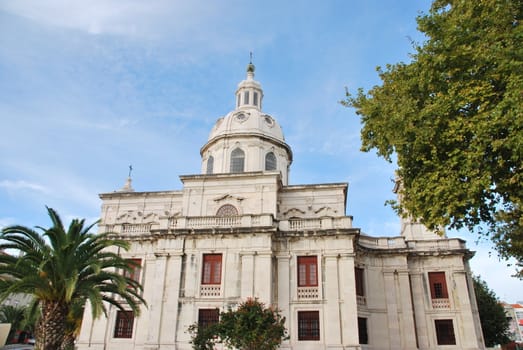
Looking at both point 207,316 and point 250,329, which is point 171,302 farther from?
point 250,329

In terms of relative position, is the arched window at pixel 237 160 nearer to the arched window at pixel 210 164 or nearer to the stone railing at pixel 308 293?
the arched window at pixel 210 164

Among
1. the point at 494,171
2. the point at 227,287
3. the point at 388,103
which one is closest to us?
the point at 494,171

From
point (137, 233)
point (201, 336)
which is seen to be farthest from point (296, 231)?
point (137, 233)

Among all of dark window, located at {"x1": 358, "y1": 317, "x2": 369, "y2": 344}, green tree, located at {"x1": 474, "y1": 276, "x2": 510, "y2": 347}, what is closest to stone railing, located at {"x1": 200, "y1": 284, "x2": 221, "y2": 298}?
dark window, located at {"x1": 358, "y1": 317, "x2": 369, "y2": 344}

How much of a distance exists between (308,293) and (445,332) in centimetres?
1023

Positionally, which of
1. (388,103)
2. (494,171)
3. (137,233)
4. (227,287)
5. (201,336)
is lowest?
(201,336)

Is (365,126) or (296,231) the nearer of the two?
(365,126)

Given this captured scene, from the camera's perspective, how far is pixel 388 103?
16.0 metres

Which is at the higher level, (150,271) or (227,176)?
(227,176)

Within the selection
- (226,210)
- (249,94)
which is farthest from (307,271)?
(249,94)

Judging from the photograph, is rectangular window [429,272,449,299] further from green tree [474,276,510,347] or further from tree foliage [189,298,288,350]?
tree foliage [189,298,288,350]

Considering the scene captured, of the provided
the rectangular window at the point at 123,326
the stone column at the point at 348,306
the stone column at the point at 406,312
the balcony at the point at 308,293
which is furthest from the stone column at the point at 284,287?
the rectangular window at the point at 123,326

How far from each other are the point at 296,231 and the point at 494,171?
13.0 m

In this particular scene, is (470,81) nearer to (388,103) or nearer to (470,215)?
(388,103)
